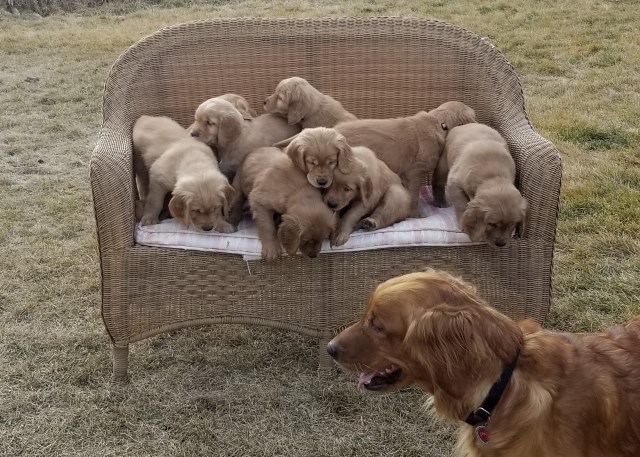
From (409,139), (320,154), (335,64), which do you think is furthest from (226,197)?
(335,64)

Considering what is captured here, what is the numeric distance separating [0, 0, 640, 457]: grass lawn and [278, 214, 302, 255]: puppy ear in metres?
0.86

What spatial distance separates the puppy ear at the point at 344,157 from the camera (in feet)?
13.0

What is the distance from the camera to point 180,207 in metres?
3.83

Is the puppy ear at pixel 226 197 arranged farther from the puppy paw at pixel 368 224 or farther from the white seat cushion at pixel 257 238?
the puppy paw at pixel 368 224

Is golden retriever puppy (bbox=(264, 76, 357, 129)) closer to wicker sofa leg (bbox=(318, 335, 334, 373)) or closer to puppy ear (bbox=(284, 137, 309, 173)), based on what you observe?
puppy ear (bbox=(284, 137, 309, 173))

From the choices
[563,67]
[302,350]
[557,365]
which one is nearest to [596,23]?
[563,67]

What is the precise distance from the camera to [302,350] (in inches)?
169

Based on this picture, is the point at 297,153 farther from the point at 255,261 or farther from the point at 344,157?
the point at 255,261

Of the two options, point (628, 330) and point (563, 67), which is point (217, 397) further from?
point (563, 67)

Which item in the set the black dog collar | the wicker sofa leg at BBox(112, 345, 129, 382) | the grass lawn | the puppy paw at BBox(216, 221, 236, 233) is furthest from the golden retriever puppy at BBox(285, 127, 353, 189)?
the black dog collar

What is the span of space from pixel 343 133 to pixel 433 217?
82cm

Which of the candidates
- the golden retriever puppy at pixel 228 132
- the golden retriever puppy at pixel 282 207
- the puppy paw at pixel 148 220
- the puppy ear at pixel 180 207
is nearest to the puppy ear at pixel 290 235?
the golden retriever puppy at pixel 282 207

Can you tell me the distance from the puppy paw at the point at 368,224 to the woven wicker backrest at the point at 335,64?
1.35 meters

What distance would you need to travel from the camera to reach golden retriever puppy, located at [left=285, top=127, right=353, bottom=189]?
3898 mm
